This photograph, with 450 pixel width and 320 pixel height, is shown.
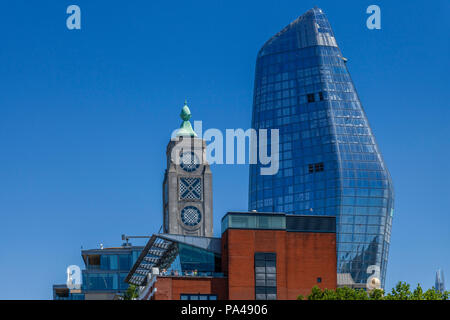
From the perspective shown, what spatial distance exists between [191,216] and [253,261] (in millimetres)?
85505

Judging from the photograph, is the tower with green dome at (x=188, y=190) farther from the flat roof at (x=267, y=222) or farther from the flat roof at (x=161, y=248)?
the flat roof at (x=267, y=222)

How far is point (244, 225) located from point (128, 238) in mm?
63115

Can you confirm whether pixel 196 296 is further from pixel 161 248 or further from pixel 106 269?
pixel 106 269

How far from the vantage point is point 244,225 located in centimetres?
10656

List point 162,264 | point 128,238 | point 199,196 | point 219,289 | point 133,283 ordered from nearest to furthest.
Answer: point 219,289, point 162,264, point 133,283, point 128,238, point 199,196

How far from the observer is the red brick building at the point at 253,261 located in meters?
104

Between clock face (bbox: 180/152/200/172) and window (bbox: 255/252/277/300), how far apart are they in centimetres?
9101

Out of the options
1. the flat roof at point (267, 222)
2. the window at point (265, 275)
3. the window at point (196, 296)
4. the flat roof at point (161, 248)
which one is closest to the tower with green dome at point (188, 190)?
the flat roof at point (161, 248)

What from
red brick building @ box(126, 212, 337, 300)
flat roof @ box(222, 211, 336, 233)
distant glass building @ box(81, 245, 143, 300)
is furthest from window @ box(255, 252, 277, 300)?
distant glass building @ box(81, 245, 143, 300)

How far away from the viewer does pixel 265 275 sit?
105375 millimetres

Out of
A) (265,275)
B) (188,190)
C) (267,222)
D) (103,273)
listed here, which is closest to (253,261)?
(265,275)

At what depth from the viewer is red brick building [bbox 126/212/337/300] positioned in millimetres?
104312
